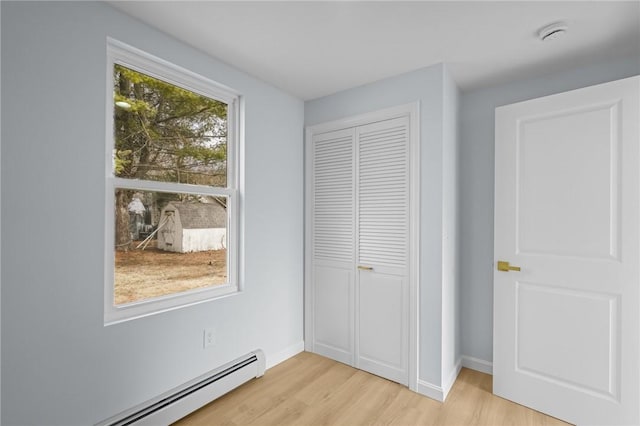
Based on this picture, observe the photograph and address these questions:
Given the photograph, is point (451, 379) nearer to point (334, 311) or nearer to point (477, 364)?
point (477, 364)

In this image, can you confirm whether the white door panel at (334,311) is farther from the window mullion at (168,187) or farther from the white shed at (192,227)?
the window mullion at (168,187)

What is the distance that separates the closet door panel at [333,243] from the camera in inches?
110

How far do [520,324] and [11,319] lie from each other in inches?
115

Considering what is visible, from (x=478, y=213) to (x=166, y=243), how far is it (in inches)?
97.6

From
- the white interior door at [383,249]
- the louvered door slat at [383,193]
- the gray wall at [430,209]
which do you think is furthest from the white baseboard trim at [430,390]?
the louvered door slat at [383,193]

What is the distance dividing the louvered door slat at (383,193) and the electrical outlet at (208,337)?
1.29 metres

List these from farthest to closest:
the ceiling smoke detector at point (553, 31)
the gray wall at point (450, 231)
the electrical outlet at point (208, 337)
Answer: the gray wall at point (450, 231) < the electrical outlet at point (208, 337) < the ceiling smoke detector at point (553, 31)

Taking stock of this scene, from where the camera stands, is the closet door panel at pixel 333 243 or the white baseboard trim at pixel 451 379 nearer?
the white baseboard trim at pixel 451 379

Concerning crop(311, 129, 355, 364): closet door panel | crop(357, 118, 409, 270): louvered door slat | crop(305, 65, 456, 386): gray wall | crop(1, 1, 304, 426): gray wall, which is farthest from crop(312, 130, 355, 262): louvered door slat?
crop(1, 1, 304, 426): gray wall

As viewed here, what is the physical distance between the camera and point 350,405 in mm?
2199

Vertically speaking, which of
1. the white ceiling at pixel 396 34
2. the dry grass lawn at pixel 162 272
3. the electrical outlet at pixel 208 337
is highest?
the white ceiling at pixel 396 34

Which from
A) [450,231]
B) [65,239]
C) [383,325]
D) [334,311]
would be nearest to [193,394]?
[65,239]

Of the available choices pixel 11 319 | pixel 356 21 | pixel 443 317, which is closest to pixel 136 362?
pixel 11 319

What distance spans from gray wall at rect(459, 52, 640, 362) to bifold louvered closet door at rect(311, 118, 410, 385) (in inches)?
27.9
